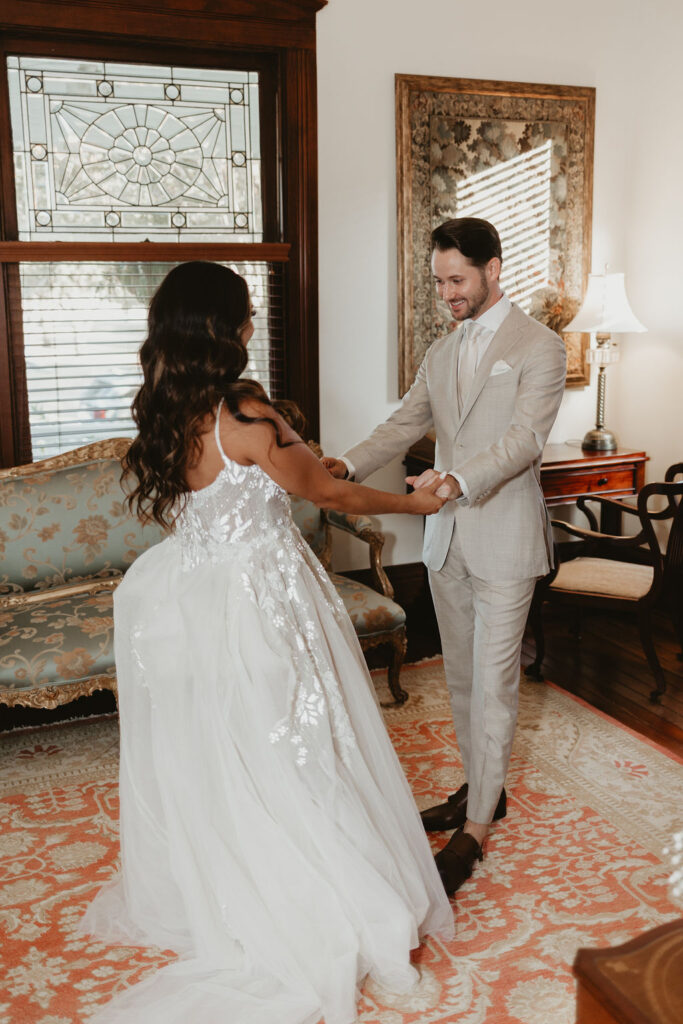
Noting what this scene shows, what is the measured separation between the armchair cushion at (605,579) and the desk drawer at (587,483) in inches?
19.2

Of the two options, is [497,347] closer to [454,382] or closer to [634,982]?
[454,382]

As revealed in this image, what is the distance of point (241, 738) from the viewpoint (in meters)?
2.19

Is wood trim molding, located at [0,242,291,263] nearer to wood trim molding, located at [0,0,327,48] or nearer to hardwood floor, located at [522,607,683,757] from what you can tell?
wood trim molding, located at [0,0,327,48]

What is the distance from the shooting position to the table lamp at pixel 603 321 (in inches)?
189

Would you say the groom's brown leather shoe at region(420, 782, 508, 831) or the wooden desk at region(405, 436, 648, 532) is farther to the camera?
the wooden desk at region(405, 436, 648, 532)

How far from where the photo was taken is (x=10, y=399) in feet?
13.8

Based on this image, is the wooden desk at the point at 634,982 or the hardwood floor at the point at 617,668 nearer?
the wooden desk at the point at 634,982

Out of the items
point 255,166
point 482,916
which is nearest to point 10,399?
point 255,166

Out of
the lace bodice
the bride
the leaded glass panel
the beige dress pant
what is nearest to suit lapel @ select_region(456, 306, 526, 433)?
the beige dress pant

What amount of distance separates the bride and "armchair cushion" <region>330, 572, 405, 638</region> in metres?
1.34

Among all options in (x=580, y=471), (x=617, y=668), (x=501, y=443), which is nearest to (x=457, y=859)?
(x=501, y=443)

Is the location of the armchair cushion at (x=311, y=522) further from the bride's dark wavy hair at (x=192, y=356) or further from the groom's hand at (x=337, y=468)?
the bride's dark wavy hair at (x=192, y=356)

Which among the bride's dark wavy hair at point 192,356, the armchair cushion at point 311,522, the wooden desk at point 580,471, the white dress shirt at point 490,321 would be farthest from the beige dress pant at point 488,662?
the wooden desk at point 580,471

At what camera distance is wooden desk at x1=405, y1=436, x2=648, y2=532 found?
15.4 feet
